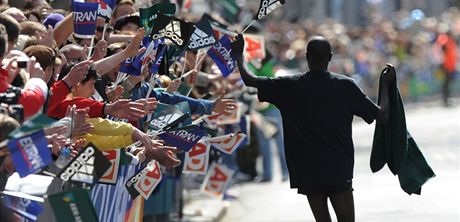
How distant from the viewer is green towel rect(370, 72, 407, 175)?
10.5m

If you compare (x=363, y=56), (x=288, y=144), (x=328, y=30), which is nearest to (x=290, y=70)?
(x=328, y=30)

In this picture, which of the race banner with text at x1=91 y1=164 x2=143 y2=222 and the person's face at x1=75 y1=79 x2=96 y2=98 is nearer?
the person's face at x1=75 y1=79 x2=96 y2=98

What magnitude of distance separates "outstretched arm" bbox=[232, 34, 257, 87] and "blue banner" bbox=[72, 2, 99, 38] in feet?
3.17

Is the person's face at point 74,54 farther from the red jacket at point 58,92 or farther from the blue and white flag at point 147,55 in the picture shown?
the red jacket at point 58,92

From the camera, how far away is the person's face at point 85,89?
384 inches

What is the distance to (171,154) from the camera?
993 centimetres

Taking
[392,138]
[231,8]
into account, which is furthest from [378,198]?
[392,138]

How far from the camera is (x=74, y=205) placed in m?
7.48

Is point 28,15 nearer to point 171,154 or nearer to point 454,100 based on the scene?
point 171,154

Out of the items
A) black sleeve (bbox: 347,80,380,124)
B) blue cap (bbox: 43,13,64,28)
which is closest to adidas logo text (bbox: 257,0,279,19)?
black sleeve (bbox: 347,80,380,124)

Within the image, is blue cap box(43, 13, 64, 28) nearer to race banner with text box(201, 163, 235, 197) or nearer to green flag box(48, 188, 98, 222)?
green flag box(48, 188, 98, 222)

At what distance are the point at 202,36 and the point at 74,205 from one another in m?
4.11

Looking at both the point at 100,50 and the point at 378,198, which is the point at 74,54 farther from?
the point at 378,198

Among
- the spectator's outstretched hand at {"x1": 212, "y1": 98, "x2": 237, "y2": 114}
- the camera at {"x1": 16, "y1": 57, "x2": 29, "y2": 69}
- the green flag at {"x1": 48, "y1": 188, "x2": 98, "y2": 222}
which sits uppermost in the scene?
the camera at {"x1": 16, "y1": 57, "x2": 29, "y2": 69}
